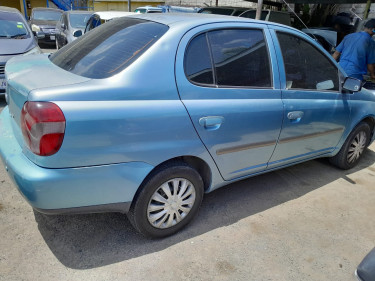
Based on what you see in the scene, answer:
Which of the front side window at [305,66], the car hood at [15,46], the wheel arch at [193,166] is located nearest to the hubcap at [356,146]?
the front side window at [305,66]

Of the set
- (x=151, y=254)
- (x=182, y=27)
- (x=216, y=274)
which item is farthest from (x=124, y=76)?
(x=216, y=274)

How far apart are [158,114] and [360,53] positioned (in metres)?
4.32

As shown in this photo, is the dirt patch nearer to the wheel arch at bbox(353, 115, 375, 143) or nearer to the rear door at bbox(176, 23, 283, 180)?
the rear door at bbox(176, 23, 283, 180)

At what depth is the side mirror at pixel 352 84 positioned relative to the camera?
3414 millimetres

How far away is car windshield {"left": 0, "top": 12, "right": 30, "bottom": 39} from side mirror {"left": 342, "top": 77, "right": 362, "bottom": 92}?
5.50 meters

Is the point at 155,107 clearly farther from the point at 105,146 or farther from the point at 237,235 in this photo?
the point at 237,235

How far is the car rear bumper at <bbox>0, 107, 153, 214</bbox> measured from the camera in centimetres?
199

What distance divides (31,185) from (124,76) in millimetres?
895

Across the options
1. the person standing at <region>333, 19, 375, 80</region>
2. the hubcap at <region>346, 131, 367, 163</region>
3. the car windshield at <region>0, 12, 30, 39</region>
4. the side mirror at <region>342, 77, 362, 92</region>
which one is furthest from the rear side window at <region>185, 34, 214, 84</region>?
the car windshield at <region>0, 12, 30, 39</region>

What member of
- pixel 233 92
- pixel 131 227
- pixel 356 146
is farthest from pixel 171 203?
pixel 356 146

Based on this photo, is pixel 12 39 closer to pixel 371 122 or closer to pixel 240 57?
pixel 240 57

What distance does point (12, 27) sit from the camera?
614 cm

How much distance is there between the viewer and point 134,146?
2152mm

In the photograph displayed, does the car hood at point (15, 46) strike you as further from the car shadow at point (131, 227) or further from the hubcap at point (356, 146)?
the hubcap at point (356, 146)
